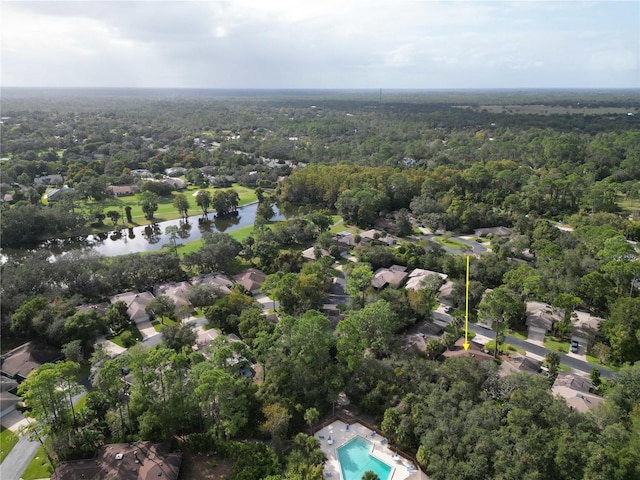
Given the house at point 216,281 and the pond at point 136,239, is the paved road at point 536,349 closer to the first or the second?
the house at point 216,281

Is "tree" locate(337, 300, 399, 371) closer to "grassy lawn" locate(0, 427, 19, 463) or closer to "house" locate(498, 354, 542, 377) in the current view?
"house" locate(498, 354, 542, 377)

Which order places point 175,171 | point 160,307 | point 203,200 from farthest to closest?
point 175,171 < point 203,200 < point 160,307

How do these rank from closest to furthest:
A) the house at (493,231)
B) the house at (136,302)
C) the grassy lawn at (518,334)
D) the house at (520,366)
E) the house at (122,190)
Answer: the house at (520,366) < the grassy lawn at (518,334) < the house at (136,302) < the house at (493,231) < the house at (122,190)

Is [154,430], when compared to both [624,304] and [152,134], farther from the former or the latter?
[152,134]

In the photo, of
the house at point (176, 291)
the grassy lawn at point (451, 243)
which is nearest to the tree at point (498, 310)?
the grassy lawn at point (451, 243)

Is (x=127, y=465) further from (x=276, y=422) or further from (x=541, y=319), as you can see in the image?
(x=541, y=319)

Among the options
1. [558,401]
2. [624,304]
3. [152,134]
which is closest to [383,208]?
[624,304]

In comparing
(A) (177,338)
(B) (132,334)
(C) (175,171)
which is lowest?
(B) (132,334)

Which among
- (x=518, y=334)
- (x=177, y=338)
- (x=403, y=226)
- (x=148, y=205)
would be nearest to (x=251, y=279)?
(x=177, y=338)
